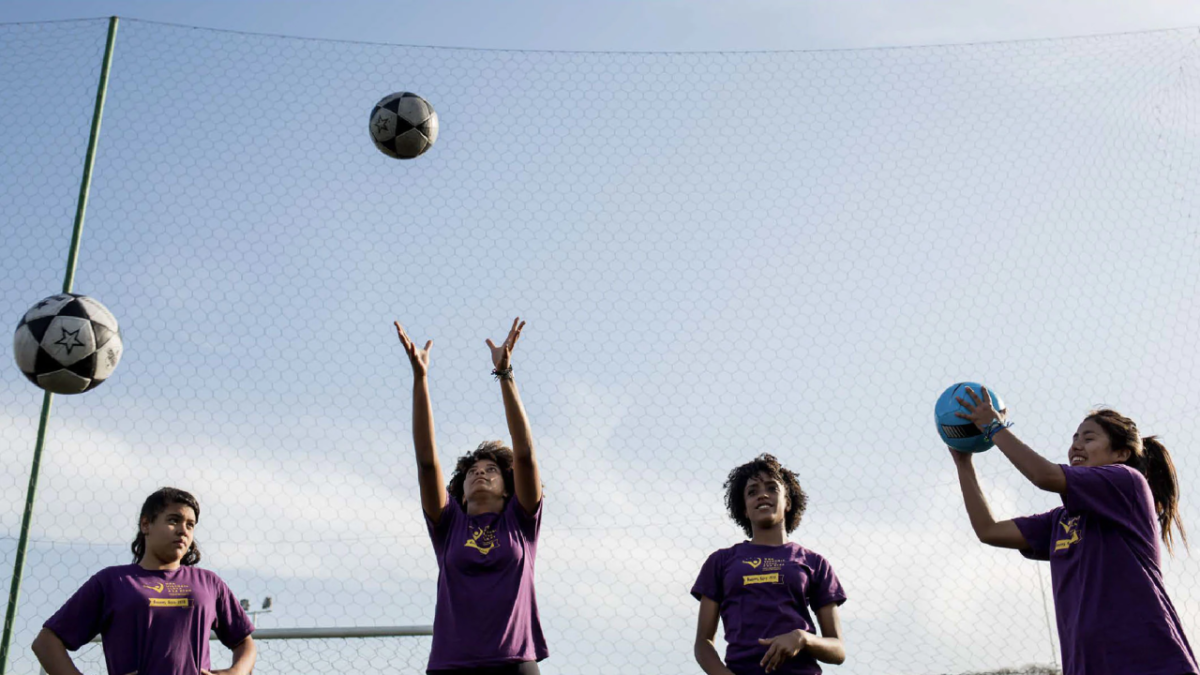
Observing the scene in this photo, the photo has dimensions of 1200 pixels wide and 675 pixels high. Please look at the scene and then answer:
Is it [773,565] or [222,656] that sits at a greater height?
[773,565]

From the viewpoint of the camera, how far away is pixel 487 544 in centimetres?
362

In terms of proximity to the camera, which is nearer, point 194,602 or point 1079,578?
point 1079,578

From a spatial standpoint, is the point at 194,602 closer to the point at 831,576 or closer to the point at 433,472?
the point at 433,472

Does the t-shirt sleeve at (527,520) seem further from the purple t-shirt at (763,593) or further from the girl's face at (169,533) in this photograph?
the girl's face at (169,533)

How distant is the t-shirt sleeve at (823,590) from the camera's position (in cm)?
390

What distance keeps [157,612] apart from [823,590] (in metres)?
2.28

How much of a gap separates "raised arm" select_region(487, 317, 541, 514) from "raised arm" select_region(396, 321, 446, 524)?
0.78ft

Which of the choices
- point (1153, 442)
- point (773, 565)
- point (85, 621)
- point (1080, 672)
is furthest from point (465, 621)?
point (1153, 442)

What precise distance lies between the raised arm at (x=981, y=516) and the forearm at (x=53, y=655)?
3.01m

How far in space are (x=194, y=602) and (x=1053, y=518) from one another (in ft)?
9.62

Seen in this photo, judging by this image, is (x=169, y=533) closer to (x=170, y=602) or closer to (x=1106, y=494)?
(x=170, y=602)

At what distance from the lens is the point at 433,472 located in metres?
3.64

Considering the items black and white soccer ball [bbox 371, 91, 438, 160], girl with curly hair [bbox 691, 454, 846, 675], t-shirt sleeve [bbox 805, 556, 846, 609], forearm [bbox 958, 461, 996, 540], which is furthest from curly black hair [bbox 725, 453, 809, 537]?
black and white soccer ball [bbox 371, 91, 438, 160]

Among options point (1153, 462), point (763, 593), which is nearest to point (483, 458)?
point (763, 593)
